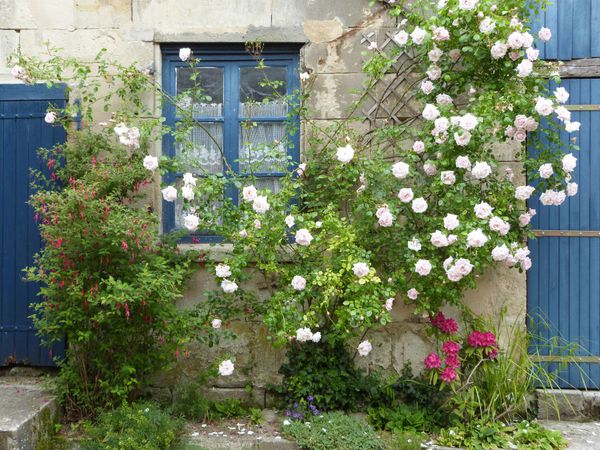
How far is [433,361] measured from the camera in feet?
13.0

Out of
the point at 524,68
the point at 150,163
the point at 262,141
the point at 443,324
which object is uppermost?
the point at 524,68

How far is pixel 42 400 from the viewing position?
12.6 feet

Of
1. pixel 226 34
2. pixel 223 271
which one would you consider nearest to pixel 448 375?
pixel 223 271

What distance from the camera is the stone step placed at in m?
3.36

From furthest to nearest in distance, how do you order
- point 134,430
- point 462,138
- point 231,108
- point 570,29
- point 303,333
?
point 231,108, point 570,29, point 462,138, point 303,333, point 134,430

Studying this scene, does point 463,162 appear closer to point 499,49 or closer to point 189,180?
point 499,49

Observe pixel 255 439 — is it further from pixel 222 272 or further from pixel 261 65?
pixel 261 65

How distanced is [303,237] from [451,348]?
1.29 meters

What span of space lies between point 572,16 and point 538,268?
1889 mm

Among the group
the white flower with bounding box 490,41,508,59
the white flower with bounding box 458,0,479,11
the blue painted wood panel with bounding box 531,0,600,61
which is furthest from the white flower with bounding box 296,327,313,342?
the blue painted wood panel with bounding box 531,0,600,61

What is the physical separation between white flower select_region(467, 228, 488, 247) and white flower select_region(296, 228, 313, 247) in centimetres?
98

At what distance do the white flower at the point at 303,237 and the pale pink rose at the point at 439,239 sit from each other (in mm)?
778

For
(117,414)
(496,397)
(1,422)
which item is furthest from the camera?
(496,397)

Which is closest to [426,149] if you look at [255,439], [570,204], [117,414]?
[570,204]
